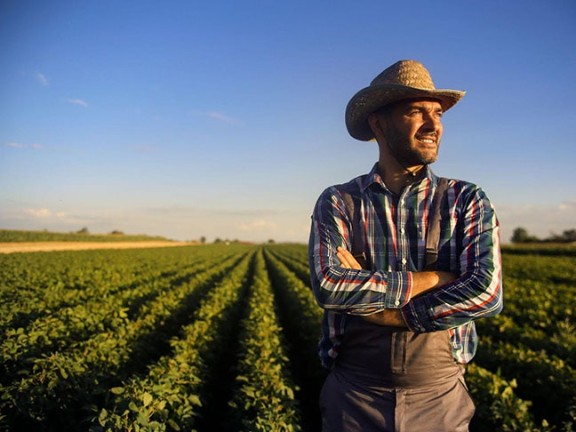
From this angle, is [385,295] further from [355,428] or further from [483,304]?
[355,428]

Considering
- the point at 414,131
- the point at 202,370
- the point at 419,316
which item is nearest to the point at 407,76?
the point at 414,131

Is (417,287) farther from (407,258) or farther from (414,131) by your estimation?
(414,131)

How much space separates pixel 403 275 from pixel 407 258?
0.15m

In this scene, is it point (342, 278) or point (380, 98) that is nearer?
point (342, 278)

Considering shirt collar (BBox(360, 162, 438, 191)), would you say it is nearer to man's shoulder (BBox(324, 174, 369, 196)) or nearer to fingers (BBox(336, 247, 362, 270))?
man's shoulder (BBox(324, 174, 369, 196))

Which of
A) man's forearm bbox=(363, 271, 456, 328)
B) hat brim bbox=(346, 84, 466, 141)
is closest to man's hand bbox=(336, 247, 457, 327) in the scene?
man's forearm bbox=(363, 271, 456, 328)

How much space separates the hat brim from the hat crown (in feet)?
0.12

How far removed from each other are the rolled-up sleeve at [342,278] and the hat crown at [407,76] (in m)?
0.64

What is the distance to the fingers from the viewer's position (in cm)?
179

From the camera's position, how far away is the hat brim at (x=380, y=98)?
1.83 m

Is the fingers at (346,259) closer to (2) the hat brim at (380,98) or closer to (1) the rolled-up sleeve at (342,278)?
(1) the rolled-up sleeve at (342,278)

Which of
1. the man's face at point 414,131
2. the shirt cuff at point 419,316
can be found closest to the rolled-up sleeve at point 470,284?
the shirt cuff at point 419,316

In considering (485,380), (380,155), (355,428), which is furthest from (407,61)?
(485,380)

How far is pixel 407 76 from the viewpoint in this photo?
6.24ft
